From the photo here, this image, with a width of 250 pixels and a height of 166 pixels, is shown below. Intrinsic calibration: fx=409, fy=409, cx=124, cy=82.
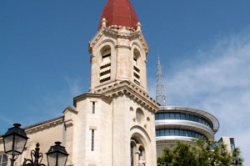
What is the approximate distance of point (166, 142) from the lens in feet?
293

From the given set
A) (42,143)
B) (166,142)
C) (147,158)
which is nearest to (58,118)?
(42,143)

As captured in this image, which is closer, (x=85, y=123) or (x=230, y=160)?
(x=230, y=160)

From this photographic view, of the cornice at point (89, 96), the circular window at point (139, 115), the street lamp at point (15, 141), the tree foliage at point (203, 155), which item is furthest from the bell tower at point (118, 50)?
the street lamp at point (15, 141)

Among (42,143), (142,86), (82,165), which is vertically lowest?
(82,165)

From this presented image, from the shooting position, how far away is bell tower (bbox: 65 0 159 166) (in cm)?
3875

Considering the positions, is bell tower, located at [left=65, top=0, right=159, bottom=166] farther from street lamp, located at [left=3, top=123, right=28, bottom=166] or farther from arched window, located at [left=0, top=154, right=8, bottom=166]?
street lamp, located at [left=3, top=123, right=28, bottom=166]

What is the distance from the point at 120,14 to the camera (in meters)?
49.9

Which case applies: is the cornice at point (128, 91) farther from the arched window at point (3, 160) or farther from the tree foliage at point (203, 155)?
the arched window at point (3, 160)

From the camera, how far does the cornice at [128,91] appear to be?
137 ft

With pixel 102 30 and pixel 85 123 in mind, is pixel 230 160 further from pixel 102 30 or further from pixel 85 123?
pixel 102 30

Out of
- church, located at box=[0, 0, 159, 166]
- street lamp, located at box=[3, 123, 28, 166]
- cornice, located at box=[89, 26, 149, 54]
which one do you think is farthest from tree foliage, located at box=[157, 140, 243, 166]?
street lamp, located at box=[3, 123, 28, 166]

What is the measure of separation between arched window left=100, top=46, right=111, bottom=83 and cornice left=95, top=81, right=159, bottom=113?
181 cm

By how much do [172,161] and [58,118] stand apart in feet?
41.2

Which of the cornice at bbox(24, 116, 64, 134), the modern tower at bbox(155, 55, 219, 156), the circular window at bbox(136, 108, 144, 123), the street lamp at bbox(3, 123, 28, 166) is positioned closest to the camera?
the street lamp at bbox(3, 123, 28, 166)
